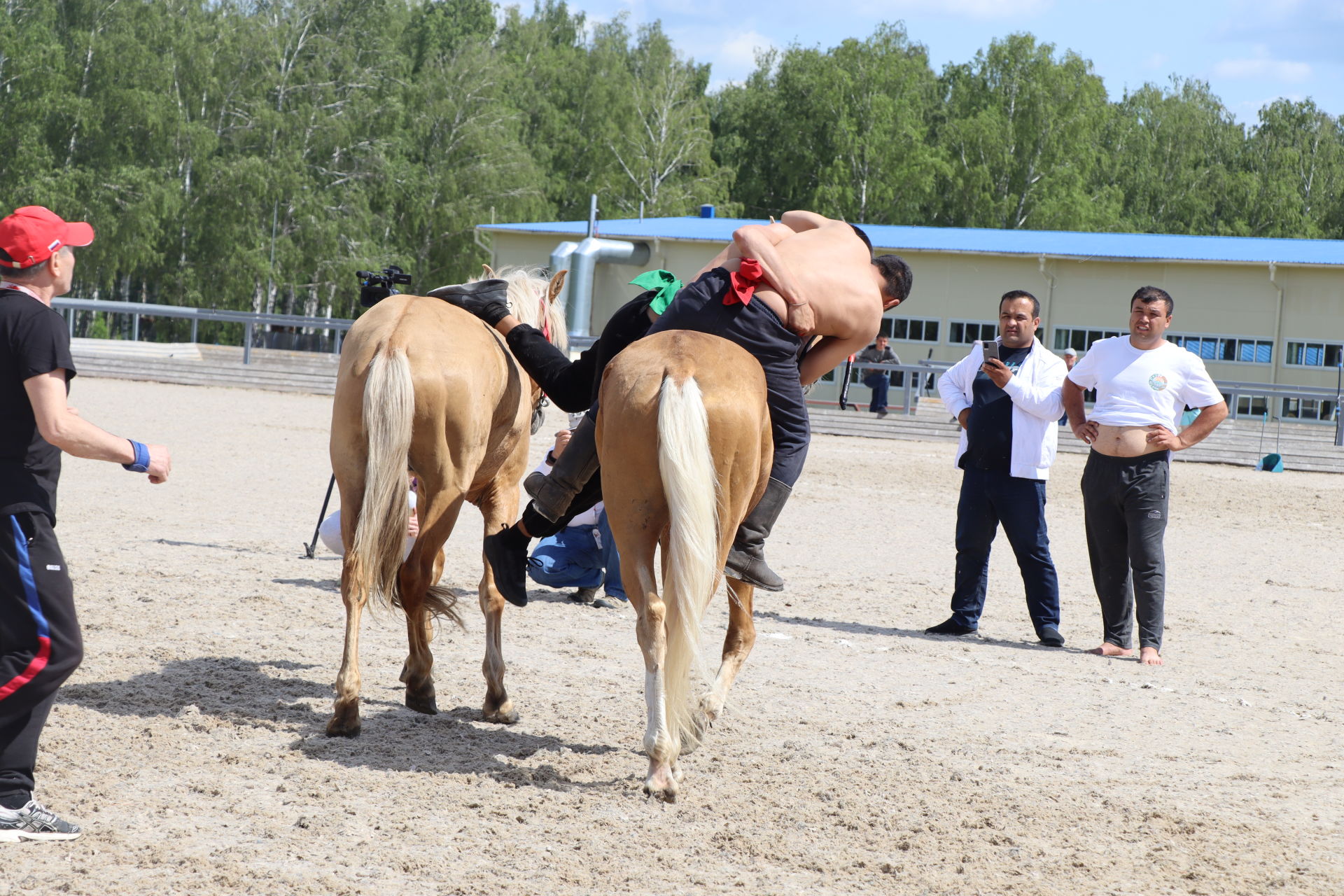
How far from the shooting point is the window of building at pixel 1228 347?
27891mm

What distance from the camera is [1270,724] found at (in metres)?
5.34

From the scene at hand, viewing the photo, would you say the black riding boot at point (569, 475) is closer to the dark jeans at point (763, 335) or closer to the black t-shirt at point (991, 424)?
the dark jeans at point (763, 335)

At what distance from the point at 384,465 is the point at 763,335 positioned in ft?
Result: 4.76

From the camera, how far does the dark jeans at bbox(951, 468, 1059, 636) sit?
7.01 meters

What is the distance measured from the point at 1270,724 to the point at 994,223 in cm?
4288

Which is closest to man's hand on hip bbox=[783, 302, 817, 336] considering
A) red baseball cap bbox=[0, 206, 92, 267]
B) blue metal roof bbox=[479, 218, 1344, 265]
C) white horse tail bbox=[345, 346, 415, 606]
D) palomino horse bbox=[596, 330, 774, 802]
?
palomino horse bbox=[596, 330, 774, 802]

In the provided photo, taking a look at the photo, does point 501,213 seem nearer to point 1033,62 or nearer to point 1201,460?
point 1033,62

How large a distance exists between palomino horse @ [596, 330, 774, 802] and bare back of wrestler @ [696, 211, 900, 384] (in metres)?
0.36

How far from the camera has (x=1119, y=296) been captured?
2873cm

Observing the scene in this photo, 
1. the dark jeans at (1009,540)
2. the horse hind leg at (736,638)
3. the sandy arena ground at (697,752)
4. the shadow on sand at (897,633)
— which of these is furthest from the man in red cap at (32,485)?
the dark jeans at (1009,540)

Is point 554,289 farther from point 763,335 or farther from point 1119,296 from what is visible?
point 1119,296

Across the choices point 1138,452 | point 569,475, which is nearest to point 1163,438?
point 1138,452

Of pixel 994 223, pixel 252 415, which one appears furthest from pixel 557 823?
pixel 994 223

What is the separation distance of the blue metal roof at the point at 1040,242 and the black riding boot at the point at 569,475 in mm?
25388
